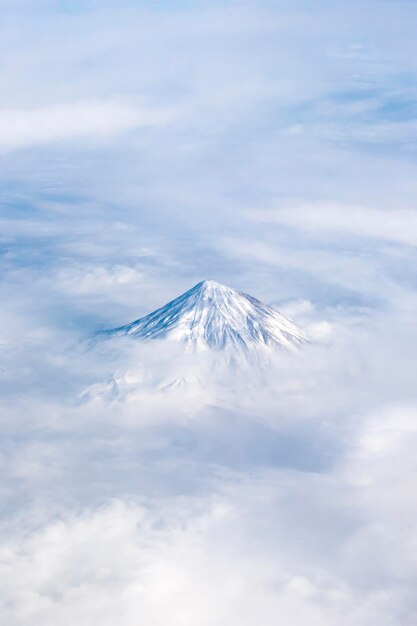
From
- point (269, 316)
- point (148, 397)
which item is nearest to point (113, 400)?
point (148, 397)

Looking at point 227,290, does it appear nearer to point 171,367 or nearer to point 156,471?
point 171,367

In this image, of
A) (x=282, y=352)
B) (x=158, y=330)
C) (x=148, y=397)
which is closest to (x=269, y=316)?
(x=282, y=352)

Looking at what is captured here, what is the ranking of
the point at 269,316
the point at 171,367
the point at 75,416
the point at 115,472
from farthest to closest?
the point at 269,316 → the point at 171,367 → the point at 75,416 → the point at 115,472

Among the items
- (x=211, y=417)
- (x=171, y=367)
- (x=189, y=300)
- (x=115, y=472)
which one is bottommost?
(x=115, y=472)

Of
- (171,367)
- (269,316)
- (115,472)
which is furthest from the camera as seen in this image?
(269,316)

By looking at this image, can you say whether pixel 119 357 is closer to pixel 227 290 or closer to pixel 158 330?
pixel 158 330

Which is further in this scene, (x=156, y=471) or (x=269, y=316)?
(x=269, y=316)

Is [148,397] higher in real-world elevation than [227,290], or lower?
lower
